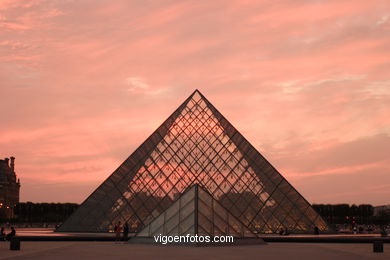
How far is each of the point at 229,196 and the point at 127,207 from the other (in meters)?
6.80

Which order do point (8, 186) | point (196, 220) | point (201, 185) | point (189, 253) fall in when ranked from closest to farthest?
1. point (189, 253)
2. point (196, 220)
3. point (201, 185)
4. point (8, 186)

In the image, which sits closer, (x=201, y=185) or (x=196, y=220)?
(x=196, y=220)

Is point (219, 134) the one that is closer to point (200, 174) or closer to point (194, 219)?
point (200, 174)

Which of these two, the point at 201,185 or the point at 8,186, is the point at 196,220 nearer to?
the point at 201,185

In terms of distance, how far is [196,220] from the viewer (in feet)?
68.7

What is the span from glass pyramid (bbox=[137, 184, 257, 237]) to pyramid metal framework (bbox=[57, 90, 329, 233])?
32.4 feet

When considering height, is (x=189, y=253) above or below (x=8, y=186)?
below

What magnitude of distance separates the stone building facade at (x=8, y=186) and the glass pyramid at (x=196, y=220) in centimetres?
13726

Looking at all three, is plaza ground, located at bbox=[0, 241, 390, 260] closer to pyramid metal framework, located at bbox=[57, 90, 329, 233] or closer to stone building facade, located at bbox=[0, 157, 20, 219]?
pyramid metal framework, located at bbox=[57, 90, 329, 233]

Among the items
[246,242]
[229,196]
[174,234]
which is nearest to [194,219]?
[174,234]

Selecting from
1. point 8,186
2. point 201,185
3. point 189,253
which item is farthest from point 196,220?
point 8,186

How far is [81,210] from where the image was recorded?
114 feet

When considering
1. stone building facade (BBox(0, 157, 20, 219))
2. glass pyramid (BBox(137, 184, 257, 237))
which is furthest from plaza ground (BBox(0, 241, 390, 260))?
stone building facade (BBox(0, 157, 20, 219))

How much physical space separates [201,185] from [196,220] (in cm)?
1327
